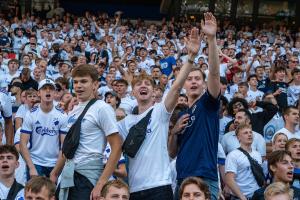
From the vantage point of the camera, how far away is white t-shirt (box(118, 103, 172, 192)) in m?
5.08

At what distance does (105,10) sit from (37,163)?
25800mm

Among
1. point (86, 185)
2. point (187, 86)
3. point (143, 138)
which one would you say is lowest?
point (86, 185)

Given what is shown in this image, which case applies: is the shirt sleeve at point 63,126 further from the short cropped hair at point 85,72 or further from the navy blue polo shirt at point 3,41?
the navy blue polo shirt at point 3,41

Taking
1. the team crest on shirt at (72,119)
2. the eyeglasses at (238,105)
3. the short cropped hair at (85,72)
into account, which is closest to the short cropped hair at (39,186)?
the team crest on shirt at (72,119)

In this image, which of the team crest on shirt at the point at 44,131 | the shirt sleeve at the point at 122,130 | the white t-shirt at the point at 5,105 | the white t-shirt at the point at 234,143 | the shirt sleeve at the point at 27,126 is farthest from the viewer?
the white t-shirt at the point at 234,143

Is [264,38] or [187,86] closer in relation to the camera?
[187,86]

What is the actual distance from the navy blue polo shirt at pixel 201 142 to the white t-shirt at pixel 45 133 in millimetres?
2612

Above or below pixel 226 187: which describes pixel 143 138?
above

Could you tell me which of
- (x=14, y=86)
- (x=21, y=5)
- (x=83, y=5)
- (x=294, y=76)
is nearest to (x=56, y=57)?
(x=14, y=86)

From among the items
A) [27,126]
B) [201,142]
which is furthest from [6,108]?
[201,142]

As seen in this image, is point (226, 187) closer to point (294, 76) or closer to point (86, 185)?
point (86, 185)

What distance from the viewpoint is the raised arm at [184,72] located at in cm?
504

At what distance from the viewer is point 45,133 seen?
7.21 m

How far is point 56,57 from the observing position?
15.9m
